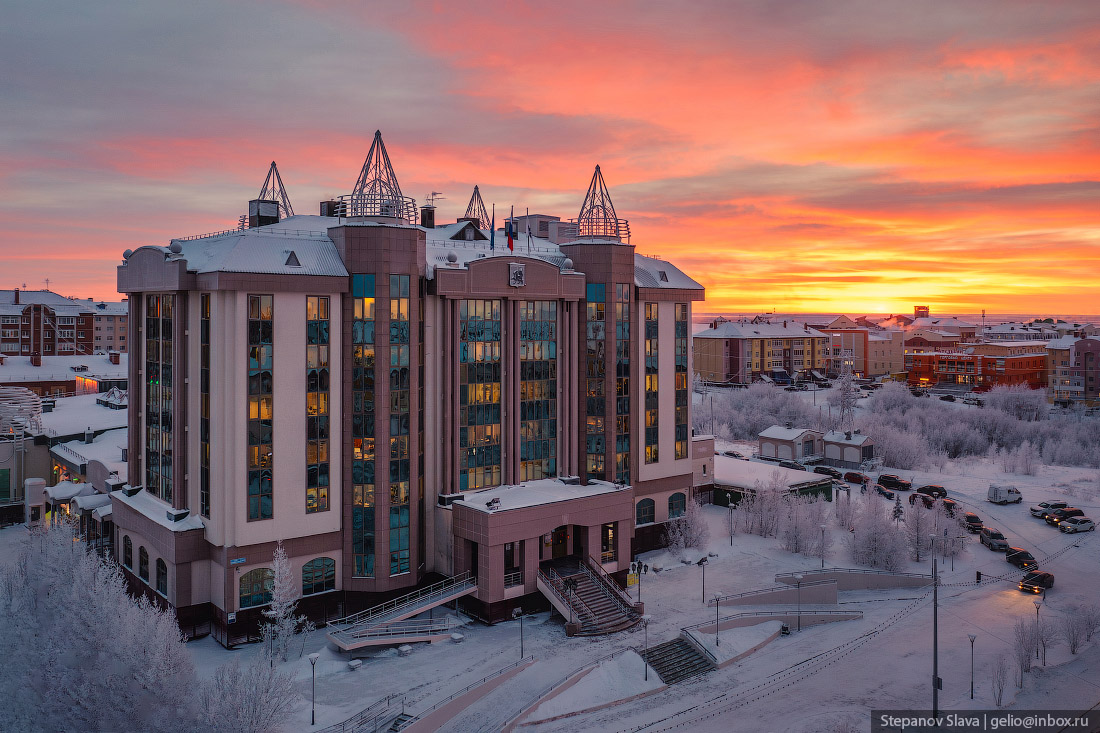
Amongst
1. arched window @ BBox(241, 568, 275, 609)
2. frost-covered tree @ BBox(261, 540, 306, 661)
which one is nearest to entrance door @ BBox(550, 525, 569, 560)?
frost-covered tree @ BBox(261, 540, 306, 661)

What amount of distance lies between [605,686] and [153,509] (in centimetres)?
3260

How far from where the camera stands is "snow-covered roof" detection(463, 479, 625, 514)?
5253cm

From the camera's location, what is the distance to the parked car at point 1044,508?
81625 millimetres

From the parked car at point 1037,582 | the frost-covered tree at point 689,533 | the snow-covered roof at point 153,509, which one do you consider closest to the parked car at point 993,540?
the parked car at point 1037,582

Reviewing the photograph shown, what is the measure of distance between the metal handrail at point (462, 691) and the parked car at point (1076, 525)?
61117 millimetres

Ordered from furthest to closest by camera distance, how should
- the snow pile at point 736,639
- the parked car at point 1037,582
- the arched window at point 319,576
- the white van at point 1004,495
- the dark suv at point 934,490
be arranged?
the dark suv at point 934,490
the white van at point 1004,495
the parked car at point 1037,582
the arched window at point 319,576
the snow pile at point 736,639

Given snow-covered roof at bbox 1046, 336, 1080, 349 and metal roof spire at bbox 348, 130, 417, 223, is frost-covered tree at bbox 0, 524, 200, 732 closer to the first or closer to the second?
metal roof spire at bbox 348, 130, 417, 223

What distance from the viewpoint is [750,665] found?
47.2 metres

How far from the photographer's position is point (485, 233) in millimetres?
68188

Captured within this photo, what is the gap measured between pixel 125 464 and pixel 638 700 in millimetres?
47735

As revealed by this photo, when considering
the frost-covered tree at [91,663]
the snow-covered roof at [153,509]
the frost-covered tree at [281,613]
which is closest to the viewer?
the frost-covered tree at [91,663]

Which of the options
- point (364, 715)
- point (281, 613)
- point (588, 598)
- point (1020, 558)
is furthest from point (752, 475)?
point (364, 715)

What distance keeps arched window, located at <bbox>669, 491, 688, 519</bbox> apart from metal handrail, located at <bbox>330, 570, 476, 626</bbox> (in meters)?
23.3

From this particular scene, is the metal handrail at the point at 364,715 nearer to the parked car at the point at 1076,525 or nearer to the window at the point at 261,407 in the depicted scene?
the window at the point at 261,407
